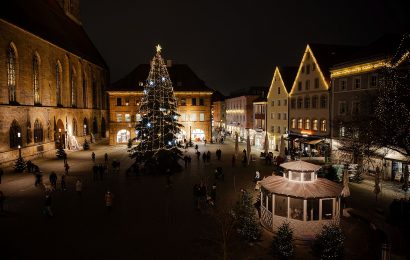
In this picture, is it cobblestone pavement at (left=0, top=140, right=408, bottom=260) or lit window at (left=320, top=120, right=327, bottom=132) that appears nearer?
cobblestone pavement at (left=0, top=140, right=408, bottom=260)

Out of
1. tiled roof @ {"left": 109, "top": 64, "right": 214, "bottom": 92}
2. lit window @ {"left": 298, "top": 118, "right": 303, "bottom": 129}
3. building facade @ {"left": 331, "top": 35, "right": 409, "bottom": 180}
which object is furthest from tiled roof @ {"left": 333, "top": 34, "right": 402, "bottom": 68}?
tiled roof @ {"left": 109, "top": 64, "right": 214, "bottom": 92}

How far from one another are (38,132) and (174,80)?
1086 inches

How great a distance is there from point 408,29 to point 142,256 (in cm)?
1773

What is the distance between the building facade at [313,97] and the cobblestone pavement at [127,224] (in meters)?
12.5

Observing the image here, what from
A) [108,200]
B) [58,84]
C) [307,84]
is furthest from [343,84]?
[58,84]

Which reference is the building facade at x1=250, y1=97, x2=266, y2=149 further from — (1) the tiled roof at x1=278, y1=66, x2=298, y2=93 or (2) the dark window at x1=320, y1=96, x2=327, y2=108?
(2) the dark window at x1=320, y1=96, x2=327, y2=108

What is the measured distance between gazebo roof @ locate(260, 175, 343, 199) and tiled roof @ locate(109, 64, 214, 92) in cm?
4453

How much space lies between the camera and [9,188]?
23406 mm

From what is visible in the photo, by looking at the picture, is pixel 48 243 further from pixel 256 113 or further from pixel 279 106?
pixel 256 113

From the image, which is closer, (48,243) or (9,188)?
(48,243)

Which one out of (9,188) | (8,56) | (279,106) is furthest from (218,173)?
(8,56)

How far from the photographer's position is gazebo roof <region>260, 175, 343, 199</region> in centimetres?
→ 1427

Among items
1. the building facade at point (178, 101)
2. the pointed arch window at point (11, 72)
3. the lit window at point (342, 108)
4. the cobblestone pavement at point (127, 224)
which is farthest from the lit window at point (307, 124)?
the pointed arch window at point (11, 72)

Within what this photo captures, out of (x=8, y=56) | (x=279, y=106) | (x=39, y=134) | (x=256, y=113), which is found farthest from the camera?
(x=256, y=113)
